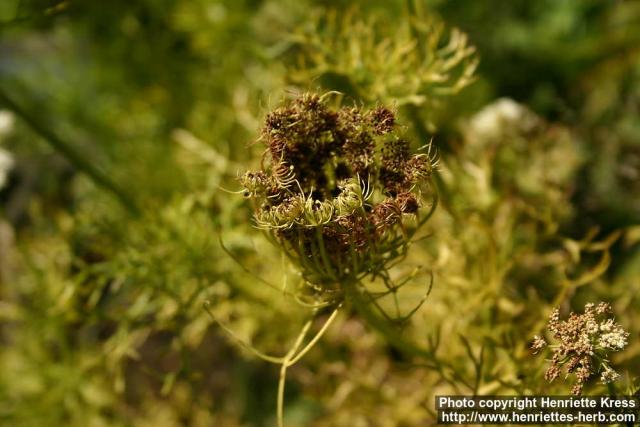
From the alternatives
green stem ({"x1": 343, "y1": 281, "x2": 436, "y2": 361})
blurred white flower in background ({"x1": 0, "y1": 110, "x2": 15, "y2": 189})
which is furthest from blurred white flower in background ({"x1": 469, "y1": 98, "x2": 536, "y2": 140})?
blurred white flower in background ({"x1": 0, "y1": 110, "x2": 15, "y2": 189})

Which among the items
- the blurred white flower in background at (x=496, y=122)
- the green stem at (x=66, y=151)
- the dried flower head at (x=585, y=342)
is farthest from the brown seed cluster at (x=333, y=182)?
the blurred white flower in background at (x=496, y=122)

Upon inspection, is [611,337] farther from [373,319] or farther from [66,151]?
[66,151]

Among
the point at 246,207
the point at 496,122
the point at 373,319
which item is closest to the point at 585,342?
the point at 373,319

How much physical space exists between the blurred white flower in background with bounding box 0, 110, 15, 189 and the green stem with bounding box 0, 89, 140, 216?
375mm

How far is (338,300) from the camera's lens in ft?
2.06

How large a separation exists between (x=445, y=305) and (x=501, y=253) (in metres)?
0.11

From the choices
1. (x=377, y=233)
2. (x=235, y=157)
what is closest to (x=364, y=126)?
(x=377, y=233)

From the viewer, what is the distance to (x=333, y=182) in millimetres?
612

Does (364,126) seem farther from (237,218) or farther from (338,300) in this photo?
(237,218)

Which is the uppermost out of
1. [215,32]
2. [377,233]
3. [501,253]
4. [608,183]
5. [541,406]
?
[215,32]

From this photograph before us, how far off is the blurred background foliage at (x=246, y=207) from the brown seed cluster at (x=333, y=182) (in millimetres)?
57

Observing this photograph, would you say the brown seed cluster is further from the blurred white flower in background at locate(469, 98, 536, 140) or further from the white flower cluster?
the blurred white flower in background at locate(469, 98, 536, 140)

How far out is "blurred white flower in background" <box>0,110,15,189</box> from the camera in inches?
48.6

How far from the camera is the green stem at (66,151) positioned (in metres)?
0.83
